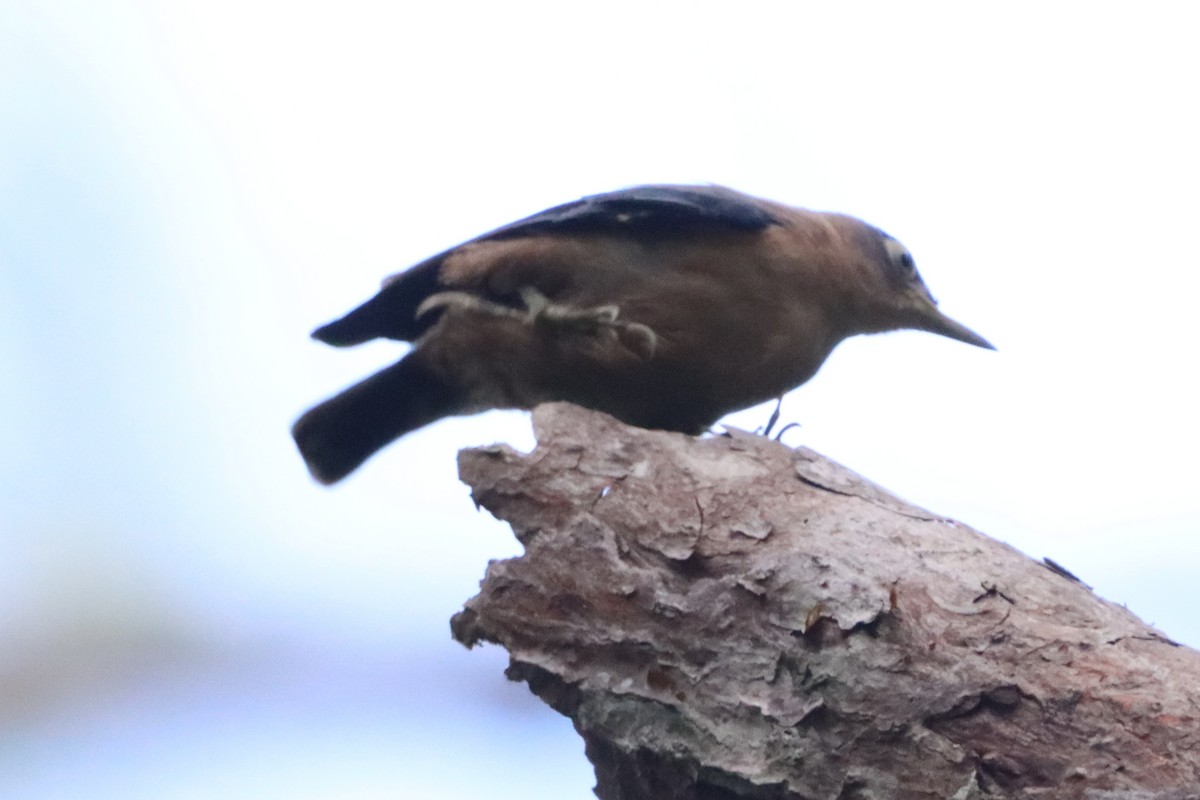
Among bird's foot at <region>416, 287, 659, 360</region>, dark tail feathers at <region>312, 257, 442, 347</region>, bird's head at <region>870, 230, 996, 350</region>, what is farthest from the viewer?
bird's head at <region>870, 230, 996, 350</region>

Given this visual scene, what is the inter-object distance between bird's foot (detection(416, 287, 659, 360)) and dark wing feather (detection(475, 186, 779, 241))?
0.23 metres

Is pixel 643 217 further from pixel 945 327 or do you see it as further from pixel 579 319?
pixel 945 327

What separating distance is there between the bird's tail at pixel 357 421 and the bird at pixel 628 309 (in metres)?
0.04

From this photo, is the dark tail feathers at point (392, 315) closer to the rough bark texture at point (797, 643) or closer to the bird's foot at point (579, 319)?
the bird's foot at point (579, 319)

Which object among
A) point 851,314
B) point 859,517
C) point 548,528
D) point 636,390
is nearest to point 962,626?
point 859,517

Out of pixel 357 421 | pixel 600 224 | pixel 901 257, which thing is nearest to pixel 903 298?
pixel 901 257

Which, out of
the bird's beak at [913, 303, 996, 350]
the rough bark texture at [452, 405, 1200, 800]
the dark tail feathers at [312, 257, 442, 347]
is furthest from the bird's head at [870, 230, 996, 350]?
the dark tail feathers at [312, 257, 442, 347]

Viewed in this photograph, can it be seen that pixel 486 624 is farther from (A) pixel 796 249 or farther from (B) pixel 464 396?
(A) pixel 796 249

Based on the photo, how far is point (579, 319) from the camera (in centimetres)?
358

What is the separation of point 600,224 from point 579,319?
338mm

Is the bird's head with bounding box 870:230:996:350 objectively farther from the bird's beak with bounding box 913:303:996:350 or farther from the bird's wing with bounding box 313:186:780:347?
the bird's wing with bounding box 313:186:780:347

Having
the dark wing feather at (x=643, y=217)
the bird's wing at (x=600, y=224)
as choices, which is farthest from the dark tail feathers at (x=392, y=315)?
the dark wing feather at (x=643, y=217)

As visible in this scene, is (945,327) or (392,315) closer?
(392,315)

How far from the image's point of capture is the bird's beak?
14.3 feet
